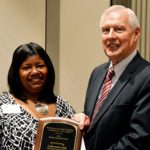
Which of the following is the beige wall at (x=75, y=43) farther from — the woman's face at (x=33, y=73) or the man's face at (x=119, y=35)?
the man's face at (x=119, y=35)

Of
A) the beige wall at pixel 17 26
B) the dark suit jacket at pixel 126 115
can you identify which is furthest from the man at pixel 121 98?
the beige wall at pixel 17 26

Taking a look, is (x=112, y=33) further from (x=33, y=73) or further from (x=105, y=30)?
(x=33, y=73)

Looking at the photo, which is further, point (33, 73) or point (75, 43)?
point (75, 43)

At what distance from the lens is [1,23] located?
329 cm

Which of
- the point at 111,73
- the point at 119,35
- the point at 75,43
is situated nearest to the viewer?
the point at 119,35

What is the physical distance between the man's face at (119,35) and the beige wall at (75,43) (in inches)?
55.6

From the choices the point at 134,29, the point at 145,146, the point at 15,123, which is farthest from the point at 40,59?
the point at 145,146

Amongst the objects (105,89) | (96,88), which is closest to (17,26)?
(96,88)

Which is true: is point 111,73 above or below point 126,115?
above

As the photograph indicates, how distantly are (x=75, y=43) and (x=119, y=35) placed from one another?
4.92ft

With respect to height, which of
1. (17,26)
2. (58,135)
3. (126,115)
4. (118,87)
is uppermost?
(17,26)

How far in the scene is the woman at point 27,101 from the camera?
2287 mm

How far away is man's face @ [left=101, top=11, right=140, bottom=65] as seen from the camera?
2004 millimetres

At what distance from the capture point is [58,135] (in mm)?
2006
